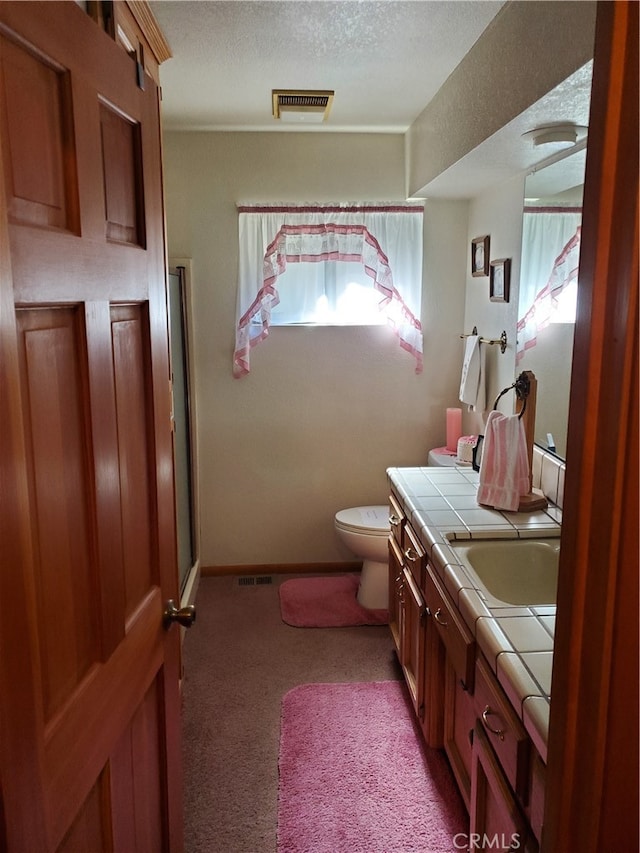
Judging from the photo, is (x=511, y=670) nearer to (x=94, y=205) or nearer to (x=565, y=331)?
(x=94, y=205)

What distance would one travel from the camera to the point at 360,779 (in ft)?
7.21

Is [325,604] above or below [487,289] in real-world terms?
below

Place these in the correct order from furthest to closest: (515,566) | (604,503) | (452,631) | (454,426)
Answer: (454,426)
(515,566)
(452,631)
(604,503)

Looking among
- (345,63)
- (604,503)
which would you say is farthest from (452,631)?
(345,63)

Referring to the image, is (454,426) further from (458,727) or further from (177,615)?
(177,615)

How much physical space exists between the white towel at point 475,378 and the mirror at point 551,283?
494 mm

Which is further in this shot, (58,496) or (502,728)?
(502,728)

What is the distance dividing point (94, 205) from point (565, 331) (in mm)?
1737

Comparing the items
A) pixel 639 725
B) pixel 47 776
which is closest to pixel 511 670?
pixel 639 725

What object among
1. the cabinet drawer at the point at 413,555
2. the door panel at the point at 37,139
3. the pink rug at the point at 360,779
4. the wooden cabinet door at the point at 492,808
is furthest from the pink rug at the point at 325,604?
the door panel at the point at 37,139

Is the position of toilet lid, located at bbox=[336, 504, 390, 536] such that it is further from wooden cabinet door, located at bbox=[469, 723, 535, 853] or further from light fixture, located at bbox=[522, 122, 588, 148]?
light fixture, located at bbox=[522, 122, 588, 148]

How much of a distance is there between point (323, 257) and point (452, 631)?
7.26ft

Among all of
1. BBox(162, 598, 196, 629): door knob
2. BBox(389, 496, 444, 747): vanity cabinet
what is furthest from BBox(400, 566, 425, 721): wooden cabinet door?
BBox(162, 598, 196, 629): door knob

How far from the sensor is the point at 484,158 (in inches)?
96.0
